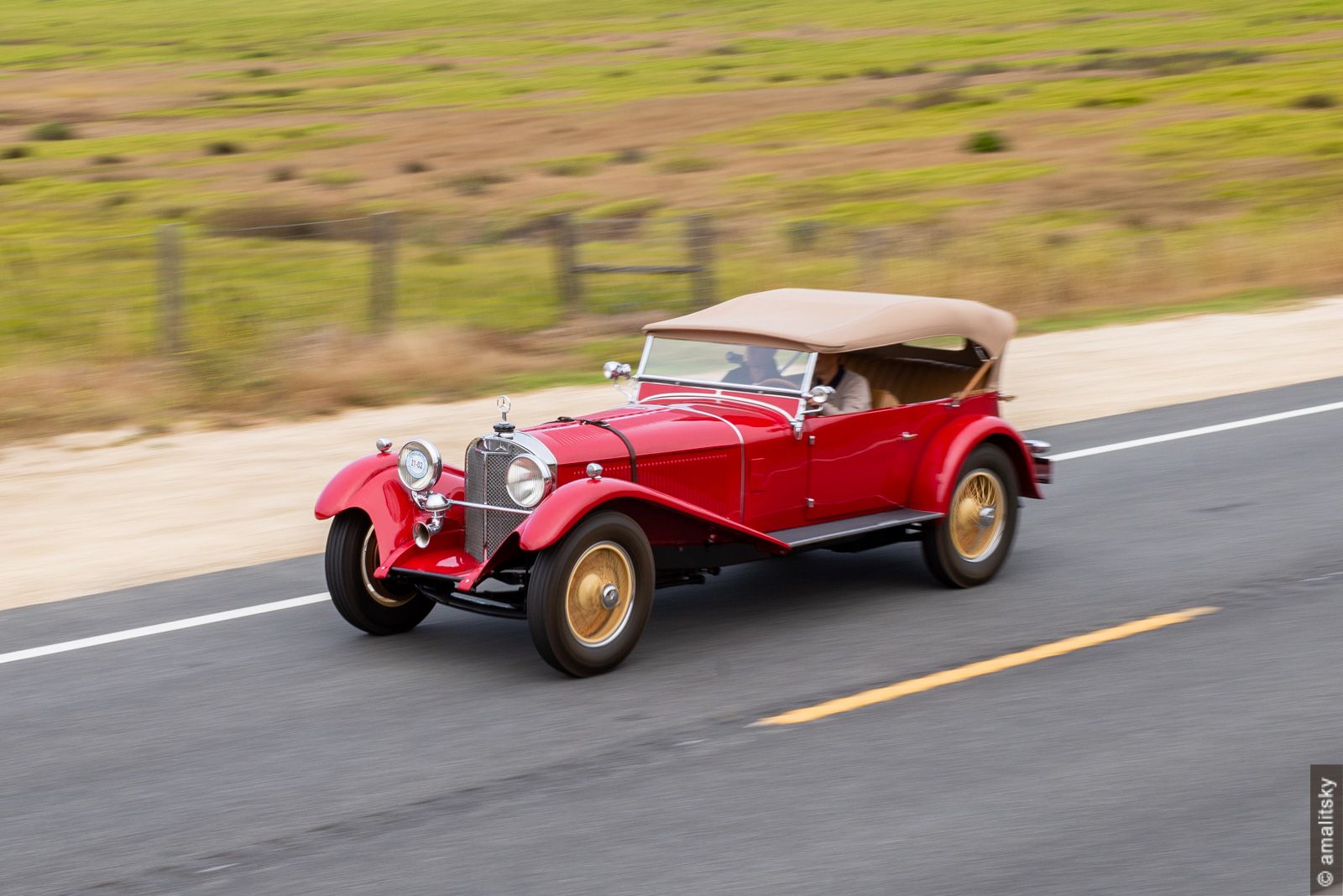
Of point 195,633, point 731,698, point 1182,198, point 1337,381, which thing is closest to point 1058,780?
point 731,698

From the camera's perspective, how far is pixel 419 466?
266 inches

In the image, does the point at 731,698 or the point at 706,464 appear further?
the point at 706,464

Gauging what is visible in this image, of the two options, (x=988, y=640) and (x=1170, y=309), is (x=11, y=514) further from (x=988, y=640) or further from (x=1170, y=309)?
(x=1170, y=309)

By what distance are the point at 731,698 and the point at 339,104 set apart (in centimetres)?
4901

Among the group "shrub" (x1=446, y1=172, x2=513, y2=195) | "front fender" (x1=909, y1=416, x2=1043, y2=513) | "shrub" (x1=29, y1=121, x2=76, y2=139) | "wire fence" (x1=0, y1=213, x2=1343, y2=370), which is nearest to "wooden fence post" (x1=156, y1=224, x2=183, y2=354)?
"wire fence" (x1=0, y1=213, x2=1343, y2=370)

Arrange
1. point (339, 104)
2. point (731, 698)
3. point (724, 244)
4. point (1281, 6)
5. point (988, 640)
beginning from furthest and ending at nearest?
point (1281, 6) → point (339, 104) → point (724, 244) → point (988, 640) → point (731, 698)

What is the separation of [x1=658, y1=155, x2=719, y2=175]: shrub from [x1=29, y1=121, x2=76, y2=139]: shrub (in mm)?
18225

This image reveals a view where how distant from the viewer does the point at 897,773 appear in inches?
212

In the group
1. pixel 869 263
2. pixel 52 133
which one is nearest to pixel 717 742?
pixel 869 263

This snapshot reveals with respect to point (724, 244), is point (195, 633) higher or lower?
lower

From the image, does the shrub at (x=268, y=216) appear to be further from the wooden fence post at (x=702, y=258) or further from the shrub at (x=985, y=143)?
the shrub at (x=985, y=143)

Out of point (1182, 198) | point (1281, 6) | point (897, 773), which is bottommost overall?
point (897, 773)

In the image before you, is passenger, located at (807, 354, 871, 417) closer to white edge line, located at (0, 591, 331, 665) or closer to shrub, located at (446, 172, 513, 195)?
white edge line, located at (0, 591, 331, 665)

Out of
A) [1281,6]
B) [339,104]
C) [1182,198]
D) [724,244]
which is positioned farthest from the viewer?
[1281,6]
